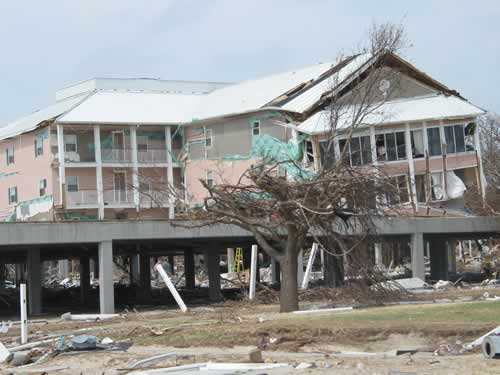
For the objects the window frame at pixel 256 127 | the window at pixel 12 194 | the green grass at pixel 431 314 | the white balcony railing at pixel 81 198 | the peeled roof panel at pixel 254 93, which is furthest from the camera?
the window at pixel 12 194

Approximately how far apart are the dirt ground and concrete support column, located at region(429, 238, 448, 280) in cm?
2240

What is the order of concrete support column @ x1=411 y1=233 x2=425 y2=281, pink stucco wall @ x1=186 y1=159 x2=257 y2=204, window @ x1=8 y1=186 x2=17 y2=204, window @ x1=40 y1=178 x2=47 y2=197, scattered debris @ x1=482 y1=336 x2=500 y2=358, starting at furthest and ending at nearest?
window @ x1=8 y1=186 x2=17 y2=204 → window @ x1=40 y1=178 x2=47 y2=197 → pink stucco wall @ x1=186 y1=159 x2=257 y2=204 → concrete support column @ x1=411 y1=233 x2=425 y2=281 → scattered debris @ x1=482 y1=336 x2=500 y2=358

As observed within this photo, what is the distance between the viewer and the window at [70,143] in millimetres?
50594

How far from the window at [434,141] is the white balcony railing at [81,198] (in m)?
19.6

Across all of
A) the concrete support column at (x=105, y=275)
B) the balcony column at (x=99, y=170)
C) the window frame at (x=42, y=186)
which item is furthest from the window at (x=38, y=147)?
the concrete support column at (x=105, y=275)

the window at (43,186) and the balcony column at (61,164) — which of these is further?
the window at (43,186)

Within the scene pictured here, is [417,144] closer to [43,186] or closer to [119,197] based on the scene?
[119,197]

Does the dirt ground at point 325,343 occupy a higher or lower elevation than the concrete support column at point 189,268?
lower

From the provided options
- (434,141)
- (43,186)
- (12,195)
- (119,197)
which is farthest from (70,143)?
(434,141)

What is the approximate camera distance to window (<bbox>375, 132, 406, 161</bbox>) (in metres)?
44.9

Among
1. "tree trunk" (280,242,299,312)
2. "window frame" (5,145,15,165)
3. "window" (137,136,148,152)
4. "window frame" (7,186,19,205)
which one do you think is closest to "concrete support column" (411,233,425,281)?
"tree trunk" (280,242,299,312)

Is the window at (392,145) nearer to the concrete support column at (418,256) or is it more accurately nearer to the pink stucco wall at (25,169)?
the concrete support column at (418,256)

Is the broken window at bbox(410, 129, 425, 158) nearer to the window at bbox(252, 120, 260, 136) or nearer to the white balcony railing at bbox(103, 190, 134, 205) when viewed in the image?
the window at bbox(252, 120, 260, 136)

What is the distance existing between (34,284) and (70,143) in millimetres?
17646
